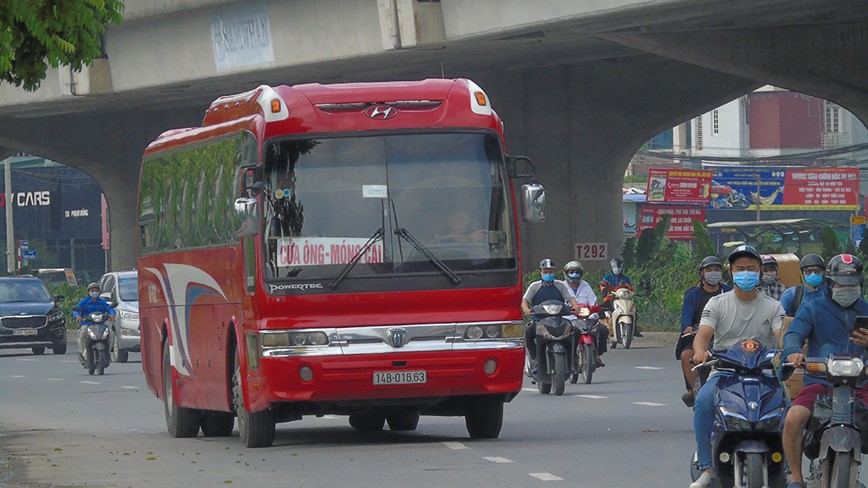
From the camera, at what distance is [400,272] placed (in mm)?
15219

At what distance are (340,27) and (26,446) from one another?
1659 centimetres

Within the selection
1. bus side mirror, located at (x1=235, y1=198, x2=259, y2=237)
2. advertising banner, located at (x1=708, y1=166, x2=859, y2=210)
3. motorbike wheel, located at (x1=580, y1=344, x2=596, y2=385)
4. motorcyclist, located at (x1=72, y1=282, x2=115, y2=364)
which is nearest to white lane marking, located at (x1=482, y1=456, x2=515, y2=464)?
bus side mirror, located at (x1=235, y1=198, x2=259, y2=237)

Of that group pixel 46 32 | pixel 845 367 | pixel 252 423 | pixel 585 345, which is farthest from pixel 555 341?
Answer: pixel 845 367

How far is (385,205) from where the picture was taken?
15.4 metres

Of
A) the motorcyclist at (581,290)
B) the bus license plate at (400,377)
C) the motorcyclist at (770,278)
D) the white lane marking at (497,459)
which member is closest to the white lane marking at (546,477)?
the white lane marking at (497,459)

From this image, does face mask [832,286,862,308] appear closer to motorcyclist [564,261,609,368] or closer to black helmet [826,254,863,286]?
black helmet [826,254,863,286]

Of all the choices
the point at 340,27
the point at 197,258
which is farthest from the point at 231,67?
the point at 197,258

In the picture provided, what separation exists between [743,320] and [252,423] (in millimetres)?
6485

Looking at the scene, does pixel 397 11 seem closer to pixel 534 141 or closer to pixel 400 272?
pixel 534 141

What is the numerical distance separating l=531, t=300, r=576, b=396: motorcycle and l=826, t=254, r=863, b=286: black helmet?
12.2 m

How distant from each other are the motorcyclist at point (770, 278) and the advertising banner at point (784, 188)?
62.8m

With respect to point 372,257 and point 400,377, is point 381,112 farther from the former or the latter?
point 400,377

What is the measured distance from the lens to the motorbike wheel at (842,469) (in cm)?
937

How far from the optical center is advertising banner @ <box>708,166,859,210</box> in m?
81.4
